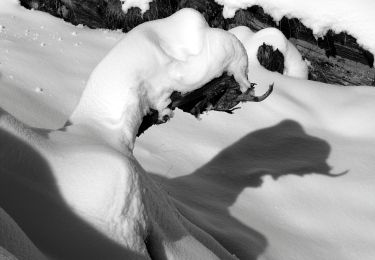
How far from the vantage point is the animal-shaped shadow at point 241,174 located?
5586mm

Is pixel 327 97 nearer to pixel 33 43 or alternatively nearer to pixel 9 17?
pixel 33 43

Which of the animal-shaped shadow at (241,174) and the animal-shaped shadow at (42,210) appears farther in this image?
the animal-shaped shadow at (241,174)

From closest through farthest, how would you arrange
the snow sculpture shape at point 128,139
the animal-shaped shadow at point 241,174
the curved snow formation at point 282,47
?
1. the snow sculpture shape at point 128,139
2. the animal-shaped shadow at point 241,174
3. the curved snow formation at point 282,47

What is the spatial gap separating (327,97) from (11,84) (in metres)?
4.81

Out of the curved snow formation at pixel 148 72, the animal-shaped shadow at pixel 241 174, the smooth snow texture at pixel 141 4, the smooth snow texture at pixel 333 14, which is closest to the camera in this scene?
the curved snow formation at pixel 148 72

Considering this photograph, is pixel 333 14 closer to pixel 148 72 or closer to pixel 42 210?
pixel 148 72

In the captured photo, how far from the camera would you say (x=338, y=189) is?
7000 millimetres

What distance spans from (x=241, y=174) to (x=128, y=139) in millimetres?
3009

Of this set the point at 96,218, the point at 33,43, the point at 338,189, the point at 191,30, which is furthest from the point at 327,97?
the point at 96,218

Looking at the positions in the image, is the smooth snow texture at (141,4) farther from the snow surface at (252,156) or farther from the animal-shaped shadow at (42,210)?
the animal-shaped shadow at (42,210)

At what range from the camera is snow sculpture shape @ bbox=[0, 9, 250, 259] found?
3.28 m

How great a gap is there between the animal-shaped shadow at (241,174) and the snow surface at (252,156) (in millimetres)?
15

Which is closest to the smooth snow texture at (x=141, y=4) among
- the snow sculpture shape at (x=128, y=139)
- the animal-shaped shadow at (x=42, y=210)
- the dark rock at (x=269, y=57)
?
the dark rock at (x=269, y=57)

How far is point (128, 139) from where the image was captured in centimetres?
434
